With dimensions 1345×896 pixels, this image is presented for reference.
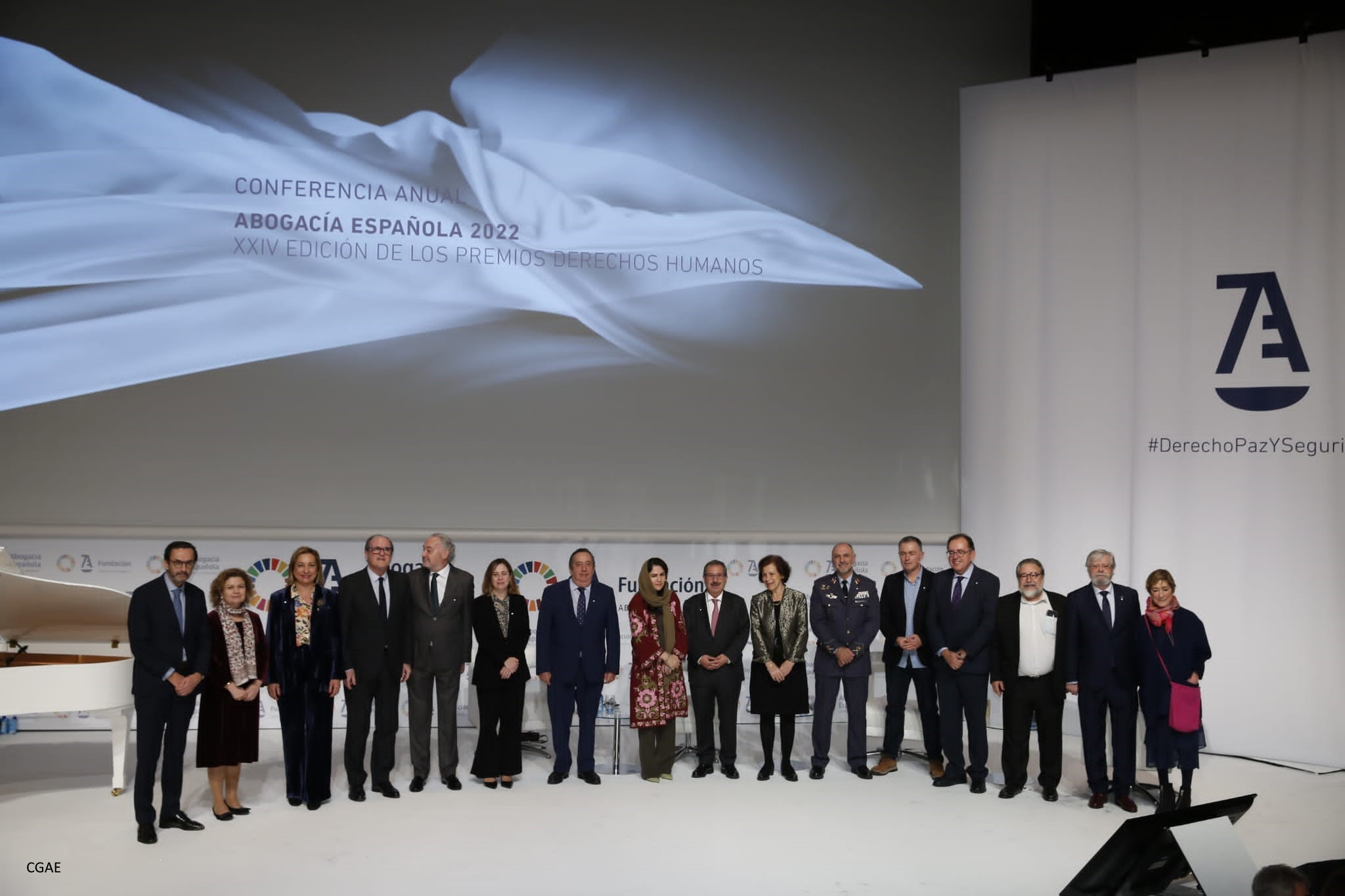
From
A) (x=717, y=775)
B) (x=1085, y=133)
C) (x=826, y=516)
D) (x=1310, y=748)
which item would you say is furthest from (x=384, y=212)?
(x=1310, y=748)

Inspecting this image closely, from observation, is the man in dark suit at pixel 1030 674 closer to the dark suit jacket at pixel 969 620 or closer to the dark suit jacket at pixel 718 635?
the dark suit jacket at pixel 969 620

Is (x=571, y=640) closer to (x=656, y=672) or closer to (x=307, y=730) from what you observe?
(x=656, y=672)

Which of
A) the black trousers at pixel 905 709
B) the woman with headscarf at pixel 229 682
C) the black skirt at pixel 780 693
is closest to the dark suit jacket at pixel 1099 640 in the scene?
the black trousers at pixel 905 709

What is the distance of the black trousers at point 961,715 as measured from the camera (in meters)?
6.16

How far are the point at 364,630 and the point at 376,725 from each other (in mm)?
479

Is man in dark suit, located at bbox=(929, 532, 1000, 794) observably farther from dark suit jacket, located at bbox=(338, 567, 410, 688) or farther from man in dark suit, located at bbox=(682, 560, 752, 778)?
dark suit jacket, located at bbox=(338, 567, 410, 688)

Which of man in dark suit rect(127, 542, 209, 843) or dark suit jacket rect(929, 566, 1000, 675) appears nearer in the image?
man in dark suit rect(127, 542, 209, 843)

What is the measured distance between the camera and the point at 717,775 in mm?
6375

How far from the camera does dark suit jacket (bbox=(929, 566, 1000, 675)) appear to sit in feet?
20.1

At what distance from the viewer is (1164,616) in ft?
19.0

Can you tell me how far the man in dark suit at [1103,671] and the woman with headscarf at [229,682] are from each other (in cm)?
391

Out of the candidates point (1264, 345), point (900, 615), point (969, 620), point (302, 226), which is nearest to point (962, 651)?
point (969, 620)

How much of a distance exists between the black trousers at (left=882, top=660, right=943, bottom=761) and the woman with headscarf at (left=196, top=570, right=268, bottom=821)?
3.27 m

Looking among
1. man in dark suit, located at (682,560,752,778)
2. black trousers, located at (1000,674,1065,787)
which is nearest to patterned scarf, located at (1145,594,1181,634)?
black trousers, located at (1000,674,1065,787)
